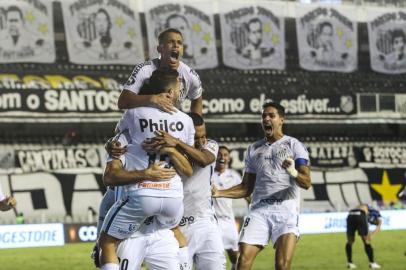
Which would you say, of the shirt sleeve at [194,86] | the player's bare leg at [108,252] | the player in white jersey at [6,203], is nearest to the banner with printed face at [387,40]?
the player in white jersey at [6,203]

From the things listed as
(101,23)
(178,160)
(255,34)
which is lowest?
(178,160)

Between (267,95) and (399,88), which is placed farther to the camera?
(399,88)

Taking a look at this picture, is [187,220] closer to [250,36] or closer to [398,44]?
[250,36]

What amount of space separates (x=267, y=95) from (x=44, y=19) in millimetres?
12667

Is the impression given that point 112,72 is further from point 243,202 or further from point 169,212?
point 169,212

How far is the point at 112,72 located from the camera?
4772 centimetres

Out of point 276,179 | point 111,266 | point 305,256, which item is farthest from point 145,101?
point 305,256

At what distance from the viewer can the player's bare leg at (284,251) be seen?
1103 cm

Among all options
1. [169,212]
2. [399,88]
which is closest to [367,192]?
[399,88]

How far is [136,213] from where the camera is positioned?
7.73 meters

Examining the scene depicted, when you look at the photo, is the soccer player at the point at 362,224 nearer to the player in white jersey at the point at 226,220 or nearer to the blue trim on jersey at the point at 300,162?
the player in white jersey at the point at 226,220

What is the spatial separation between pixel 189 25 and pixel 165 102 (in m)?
42.5

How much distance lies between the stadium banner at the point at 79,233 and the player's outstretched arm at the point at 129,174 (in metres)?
26.0

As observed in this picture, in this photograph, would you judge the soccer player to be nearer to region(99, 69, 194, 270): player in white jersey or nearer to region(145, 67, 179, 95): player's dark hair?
region(99, 69, 194, 270): player in white jersey
